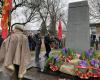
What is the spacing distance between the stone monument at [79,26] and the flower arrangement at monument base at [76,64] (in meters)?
0.72

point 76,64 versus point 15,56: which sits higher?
point 15,56

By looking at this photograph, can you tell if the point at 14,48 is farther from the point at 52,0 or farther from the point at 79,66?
the point at 52,0

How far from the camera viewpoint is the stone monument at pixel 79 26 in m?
10.2

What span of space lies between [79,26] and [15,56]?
16.8ft

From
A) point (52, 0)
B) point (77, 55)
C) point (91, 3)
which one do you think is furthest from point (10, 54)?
point (52, 0)

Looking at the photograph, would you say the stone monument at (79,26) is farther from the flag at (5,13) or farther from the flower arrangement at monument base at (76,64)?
the flag at (5,13)

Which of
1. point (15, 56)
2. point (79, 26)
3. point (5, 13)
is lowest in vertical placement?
point (15, 56)

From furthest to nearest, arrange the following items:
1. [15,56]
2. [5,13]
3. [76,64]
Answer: [5,13], [76,64], [15,56]

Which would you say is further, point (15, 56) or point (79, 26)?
point (79, 26)

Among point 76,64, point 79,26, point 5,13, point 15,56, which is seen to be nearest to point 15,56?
point 15,56

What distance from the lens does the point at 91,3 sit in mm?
43156

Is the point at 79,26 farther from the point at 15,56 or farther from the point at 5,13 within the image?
the point at 15,56

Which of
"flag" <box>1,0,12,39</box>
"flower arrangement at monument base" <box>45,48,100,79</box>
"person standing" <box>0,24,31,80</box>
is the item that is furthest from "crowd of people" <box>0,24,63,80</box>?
"flag" <box>1,0,12,39</box>

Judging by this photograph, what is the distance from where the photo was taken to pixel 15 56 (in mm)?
5730
